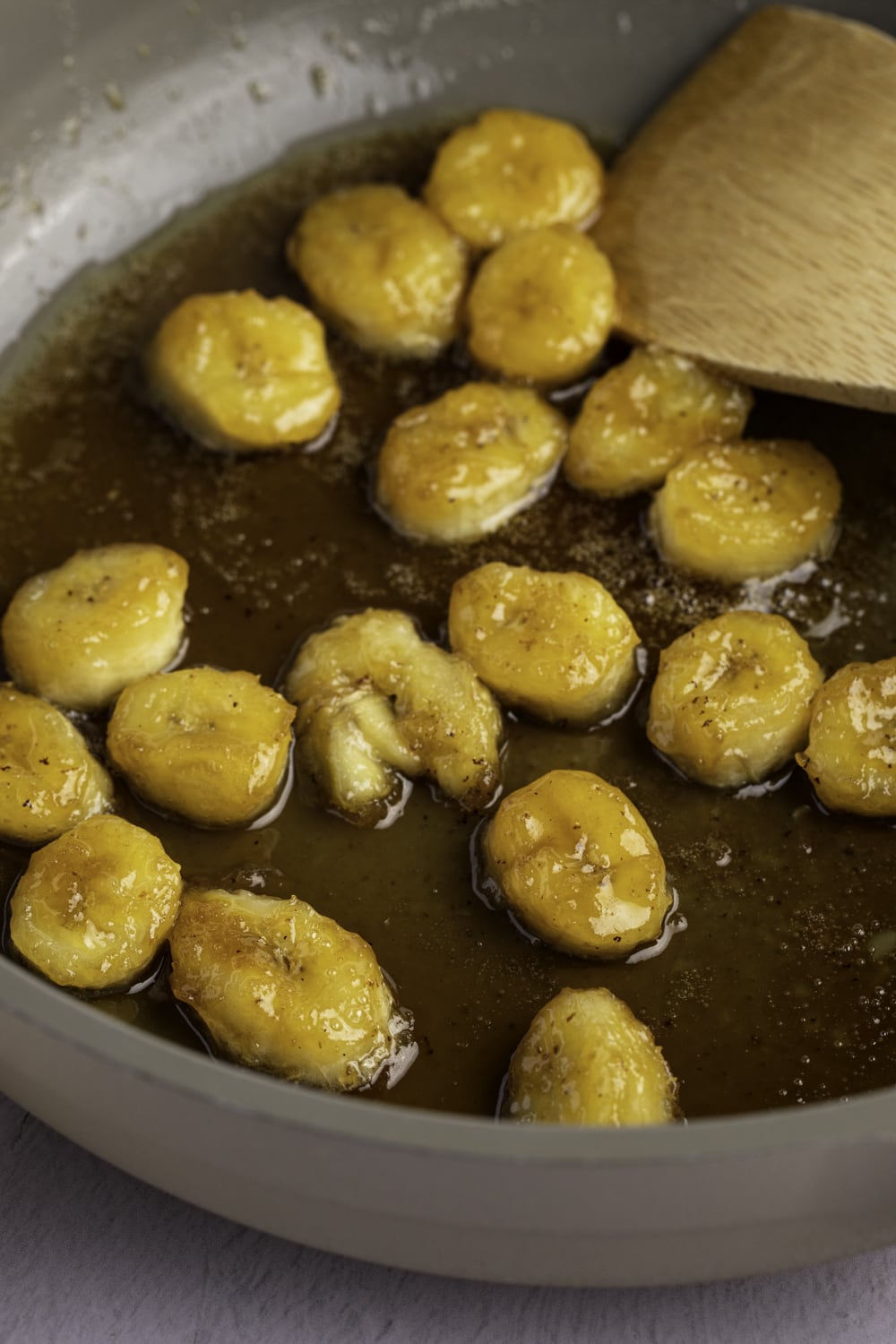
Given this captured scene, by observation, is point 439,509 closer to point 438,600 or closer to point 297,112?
point 438,600

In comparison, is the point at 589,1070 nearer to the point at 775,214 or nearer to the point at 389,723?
the point at 389,723

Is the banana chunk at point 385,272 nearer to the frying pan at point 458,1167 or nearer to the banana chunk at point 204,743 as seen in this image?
the banana chunk at point 204,743

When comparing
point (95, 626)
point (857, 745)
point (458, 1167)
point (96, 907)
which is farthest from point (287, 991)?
point (857, 745)

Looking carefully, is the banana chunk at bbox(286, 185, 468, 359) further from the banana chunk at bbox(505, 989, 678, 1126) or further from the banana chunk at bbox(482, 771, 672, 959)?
the banana chunk at bbox(505, 989, 678, 1126)

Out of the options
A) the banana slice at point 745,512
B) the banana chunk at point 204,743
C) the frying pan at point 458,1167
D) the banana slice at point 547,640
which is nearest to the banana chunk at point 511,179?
the banana slice at point 745,512

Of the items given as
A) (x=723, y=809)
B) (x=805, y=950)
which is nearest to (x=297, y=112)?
(x=723, y=809)

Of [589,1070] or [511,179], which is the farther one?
[511,179]

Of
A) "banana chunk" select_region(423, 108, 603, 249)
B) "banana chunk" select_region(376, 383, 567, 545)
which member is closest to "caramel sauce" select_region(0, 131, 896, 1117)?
"banana chunk" select_region(376, 383, 567, 545)
